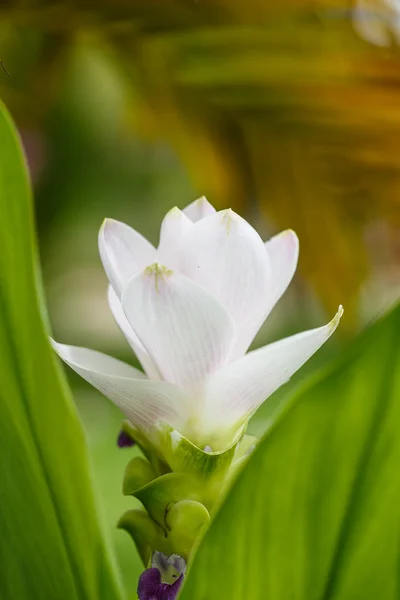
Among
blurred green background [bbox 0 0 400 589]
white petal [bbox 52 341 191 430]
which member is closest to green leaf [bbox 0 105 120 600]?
white petal [bbox 52 341 191 430]

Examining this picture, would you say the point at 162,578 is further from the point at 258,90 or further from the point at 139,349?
the point at 258,90

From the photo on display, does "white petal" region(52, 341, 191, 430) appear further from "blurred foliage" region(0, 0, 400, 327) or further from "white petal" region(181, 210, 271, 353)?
"blurred foliage" region(0, 0, 400, 327)

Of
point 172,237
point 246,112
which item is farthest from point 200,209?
point 246,112

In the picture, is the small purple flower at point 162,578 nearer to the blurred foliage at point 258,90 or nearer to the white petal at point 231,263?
the white petal at point 231,263

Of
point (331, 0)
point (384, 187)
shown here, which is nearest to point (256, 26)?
point (331, 0)

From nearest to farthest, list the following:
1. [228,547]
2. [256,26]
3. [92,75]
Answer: [228,547], [256,26], [92,75]

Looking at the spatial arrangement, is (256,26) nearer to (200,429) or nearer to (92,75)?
(92,75)
